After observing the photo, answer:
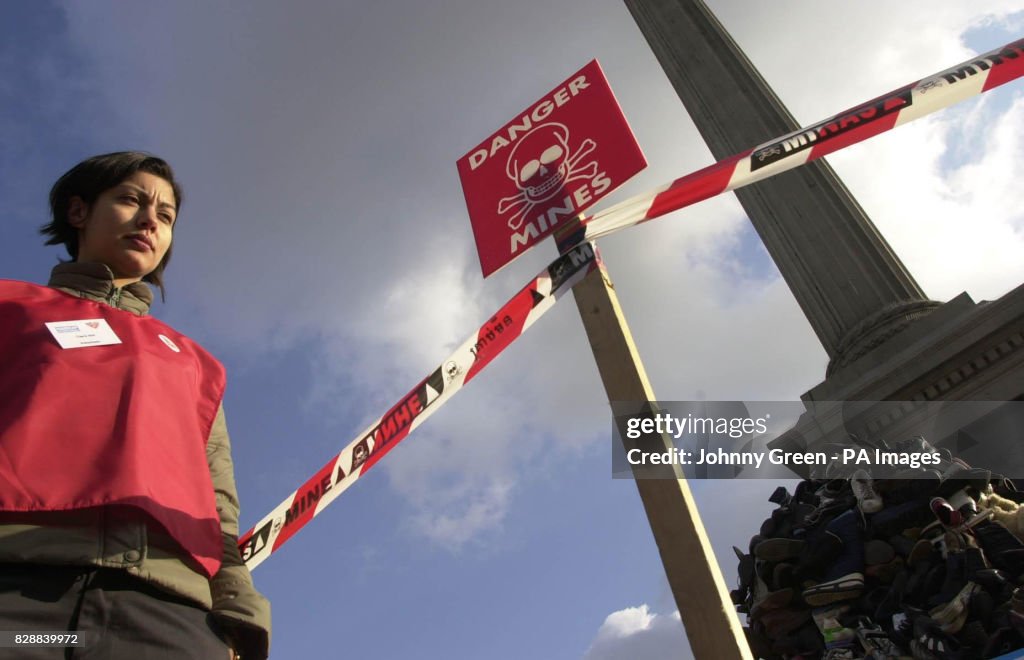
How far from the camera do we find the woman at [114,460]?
4.59 ft

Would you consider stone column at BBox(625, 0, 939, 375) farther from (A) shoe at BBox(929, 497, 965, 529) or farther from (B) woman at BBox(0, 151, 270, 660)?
(B) woman at BBox(0, 151, 270, 660)

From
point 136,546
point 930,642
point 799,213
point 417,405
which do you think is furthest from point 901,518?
point 136,546

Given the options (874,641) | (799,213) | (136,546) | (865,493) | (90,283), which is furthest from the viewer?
(799,213)

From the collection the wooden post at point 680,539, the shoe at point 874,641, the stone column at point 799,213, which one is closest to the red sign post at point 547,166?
the wooden post at point 680,539

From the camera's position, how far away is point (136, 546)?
1509 mm

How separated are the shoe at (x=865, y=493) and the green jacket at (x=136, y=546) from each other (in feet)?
23.4

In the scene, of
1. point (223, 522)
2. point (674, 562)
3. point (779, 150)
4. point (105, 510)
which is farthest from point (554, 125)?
point (105, 510)

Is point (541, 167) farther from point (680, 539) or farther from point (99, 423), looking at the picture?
point (99, 423)

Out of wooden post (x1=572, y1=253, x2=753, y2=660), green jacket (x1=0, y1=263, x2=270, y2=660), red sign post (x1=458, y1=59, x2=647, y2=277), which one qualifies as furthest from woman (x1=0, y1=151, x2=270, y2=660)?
red sign post (x1=458, y1=59, x2=647, y2=277)

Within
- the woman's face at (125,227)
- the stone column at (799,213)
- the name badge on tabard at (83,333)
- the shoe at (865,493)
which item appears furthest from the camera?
the stone column at (799,213)

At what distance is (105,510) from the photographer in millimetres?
1510

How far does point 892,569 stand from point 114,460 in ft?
24.4

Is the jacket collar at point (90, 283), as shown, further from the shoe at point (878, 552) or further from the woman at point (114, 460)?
the shoe at point (878, 552)

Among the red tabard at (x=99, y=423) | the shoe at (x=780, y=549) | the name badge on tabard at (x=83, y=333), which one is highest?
the shoe at (x=780, y=549)
